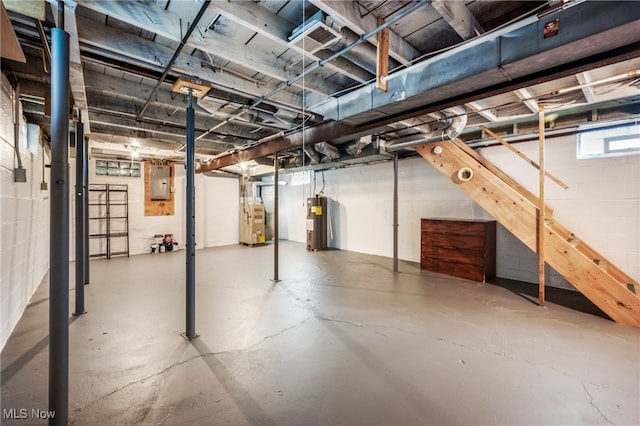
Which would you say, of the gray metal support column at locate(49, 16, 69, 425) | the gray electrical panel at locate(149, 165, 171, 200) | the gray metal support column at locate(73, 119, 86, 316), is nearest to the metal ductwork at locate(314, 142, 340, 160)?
the gray metal support column at locate(73, 119, 86, 316)

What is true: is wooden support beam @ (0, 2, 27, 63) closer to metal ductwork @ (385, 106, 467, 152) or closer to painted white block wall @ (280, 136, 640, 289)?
metal ductwork @ (385, 106, 467, 152)

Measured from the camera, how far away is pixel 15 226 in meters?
2.51

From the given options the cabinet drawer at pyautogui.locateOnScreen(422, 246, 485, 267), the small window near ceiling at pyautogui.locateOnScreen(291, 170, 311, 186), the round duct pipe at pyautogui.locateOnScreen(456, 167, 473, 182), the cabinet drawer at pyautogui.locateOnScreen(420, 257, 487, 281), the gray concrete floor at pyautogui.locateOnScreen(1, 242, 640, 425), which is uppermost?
the small window near ceiling at pyautogui.locateOnScreen(291, 170, 311, 186)

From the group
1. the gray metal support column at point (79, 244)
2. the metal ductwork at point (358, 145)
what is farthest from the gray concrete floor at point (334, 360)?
the metal ductwork at point (358, 145)

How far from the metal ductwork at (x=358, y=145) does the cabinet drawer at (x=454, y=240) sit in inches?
70.5

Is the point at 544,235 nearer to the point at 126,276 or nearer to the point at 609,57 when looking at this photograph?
the point at 609,57

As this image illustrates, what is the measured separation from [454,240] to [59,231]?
4558 millimetres

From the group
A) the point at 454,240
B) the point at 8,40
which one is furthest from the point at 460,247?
the point at 8,40

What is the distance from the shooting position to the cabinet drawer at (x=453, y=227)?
414cm

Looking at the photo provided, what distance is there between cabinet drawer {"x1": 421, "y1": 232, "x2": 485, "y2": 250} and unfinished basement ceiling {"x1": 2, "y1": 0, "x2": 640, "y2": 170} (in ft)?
5.70

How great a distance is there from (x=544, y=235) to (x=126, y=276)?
593 centimetres

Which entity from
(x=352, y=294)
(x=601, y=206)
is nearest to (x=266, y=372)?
(x=352, y=294)

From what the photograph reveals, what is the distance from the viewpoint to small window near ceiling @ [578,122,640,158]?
3.31 metres

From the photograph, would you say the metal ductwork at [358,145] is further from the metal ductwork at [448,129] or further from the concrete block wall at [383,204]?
the concrete block wall at [383,204]
